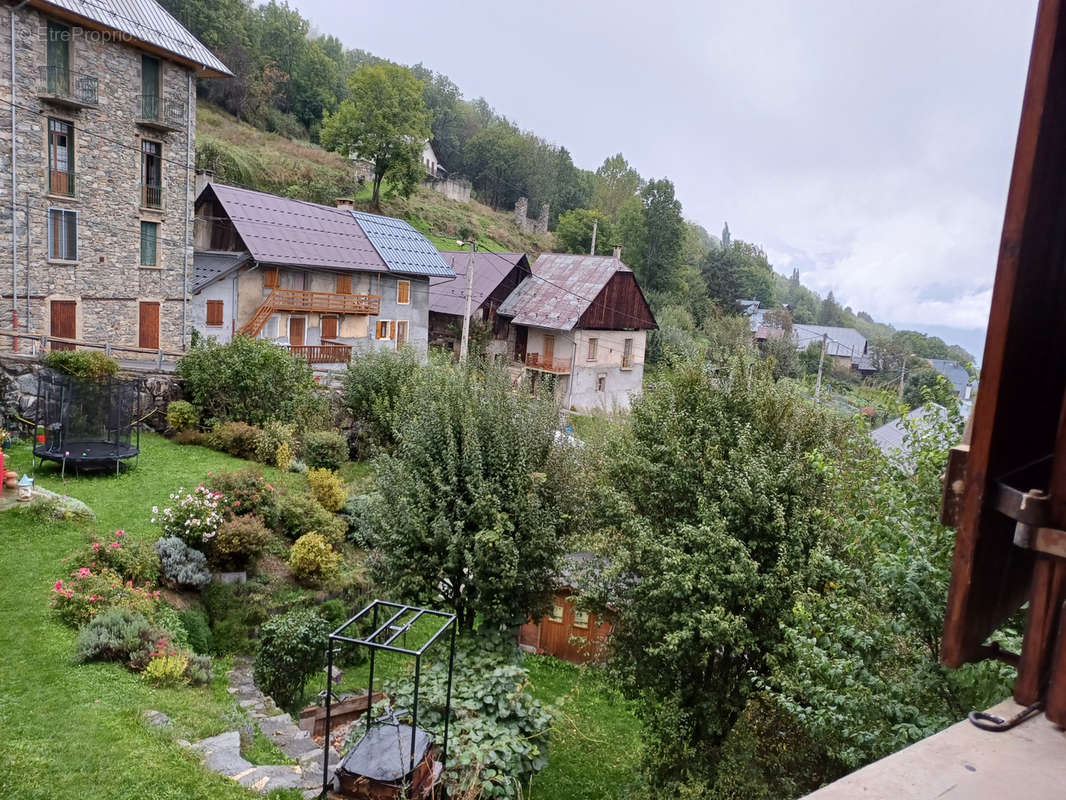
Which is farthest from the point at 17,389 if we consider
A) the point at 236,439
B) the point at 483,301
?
the point at 483,301

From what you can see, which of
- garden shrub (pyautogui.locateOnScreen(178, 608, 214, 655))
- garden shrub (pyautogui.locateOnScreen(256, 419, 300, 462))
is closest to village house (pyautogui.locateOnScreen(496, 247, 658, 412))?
garden shrub (pyautogui.locateOnScreen(256, 419, 300, 462))

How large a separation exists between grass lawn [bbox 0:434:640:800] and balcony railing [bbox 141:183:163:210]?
38.7 ft

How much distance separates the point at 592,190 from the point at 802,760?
78999 mm

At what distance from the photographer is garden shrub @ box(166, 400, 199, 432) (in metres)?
21.3

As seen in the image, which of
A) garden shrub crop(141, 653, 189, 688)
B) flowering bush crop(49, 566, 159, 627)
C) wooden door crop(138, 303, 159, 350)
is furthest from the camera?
wooden door crop(138, 303, 159, 350)

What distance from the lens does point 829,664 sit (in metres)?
6.61

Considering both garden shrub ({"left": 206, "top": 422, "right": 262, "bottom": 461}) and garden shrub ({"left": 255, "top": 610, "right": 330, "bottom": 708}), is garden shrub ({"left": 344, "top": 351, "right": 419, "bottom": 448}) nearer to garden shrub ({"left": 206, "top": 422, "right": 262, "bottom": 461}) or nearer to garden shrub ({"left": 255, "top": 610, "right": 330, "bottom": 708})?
garden shrub ({"left": 206, "top": 422, "right": 262, "bottom": 461})

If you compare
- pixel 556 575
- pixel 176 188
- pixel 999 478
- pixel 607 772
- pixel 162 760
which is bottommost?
pixel 607 772

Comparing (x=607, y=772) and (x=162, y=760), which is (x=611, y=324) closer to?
(x=607, y=772)

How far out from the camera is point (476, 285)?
39.0 metres

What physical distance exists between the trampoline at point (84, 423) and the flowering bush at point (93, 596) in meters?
5.92

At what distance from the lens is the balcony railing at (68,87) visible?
21188 millimetres

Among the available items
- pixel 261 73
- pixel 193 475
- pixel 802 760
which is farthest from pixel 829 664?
pixel 261 73

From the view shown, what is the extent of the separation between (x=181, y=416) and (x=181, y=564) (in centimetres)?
922
